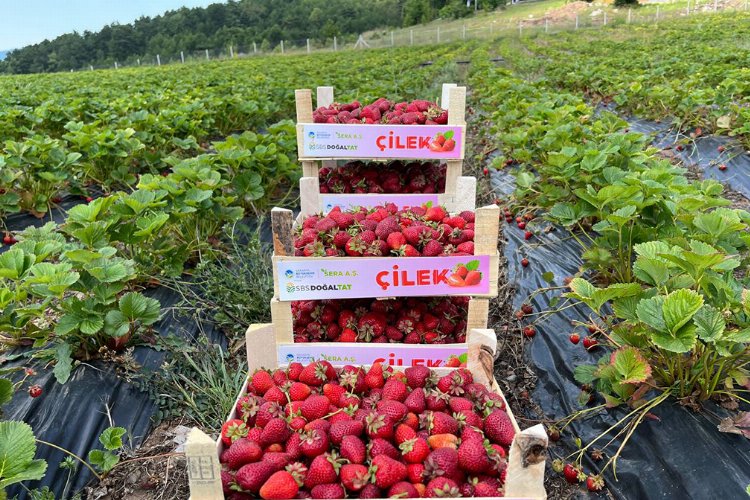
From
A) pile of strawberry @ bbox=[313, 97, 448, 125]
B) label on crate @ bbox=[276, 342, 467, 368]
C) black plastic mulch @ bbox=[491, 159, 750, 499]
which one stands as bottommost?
black plastic mulch @ bbox=[491, 159, 750, 499]

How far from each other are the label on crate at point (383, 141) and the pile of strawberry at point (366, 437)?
1.70 m

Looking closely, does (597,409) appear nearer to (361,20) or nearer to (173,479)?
(173,479)

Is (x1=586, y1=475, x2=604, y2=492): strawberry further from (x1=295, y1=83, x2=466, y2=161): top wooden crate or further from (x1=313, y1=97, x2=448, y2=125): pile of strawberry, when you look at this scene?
(x1=313, y1=97, x2=448, y2=125): pile of strawberry

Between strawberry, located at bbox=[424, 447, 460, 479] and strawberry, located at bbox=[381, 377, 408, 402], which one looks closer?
strawberry, located at bbox=[424, 447, 460, 479]

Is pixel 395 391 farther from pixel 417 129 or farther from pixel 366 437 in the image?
pixel 417 129

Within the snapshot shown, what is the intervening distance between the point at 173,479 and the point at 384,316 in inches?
44.9

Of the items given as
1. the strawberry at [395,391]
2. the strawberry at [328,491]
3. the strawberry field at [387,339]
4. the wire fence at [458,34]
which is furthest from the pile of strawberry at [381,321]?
the wire fence at [458,34]

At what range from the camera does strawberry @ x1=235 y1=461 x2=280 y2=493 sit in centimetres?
141

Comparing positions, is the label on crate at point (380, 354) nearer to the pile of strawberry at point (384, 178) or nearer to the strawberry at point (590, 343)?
the strawberry at point (590, 343)

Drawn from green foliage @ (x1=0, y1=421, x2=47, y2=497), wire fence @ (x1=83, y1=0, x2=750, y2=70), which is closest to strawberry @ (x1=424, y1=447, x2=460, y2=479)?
green foliage @ (x1=0, y1=421, x2=47, y2=497)

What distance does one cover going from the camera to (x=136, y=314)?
98.6 inches

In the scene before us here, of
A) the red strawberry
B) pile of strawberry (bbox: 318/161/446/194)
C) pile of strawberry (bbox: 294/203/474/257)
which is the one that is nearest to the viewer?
the red strawberry

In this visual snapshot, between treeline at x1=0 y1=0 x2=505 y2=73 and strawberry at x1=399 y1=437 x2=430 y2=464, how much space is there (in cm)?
4729

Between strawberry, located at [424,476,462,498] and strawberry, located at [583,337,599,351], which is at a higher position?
strawberry, located at [424,476,462,498]
